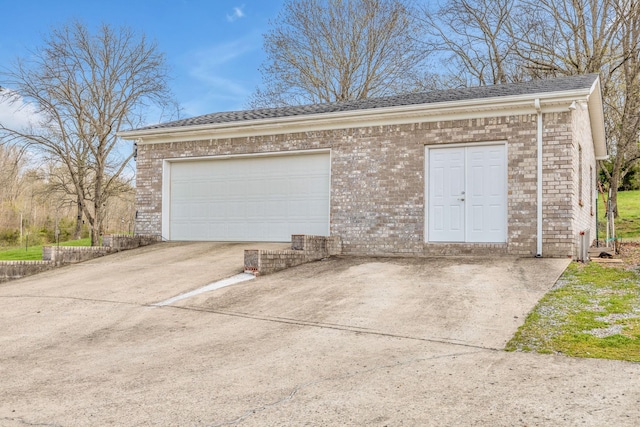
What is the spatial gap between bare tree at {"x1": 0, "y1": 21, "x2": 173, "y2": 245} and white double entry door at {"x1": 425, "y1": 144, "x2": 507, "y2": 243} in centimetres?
1627

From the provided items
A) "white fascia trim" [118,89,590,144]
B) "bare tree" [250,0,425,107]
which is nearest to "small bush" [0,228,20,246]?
"bare tree" [250,0,425,107]

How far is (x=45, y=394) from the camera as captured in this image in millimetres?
4152

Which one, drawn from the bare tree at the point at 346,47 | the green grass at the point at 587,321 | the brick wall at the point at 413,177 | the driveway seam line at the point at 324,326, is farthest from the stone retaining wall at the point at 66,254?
the bare tree at the point at 346,47

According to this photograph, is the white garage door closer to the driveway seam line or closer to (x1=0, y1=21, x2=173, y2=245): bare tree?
the driveway seam line

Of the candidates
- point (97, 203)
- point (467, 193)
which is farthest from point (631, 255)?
point (97, 203)

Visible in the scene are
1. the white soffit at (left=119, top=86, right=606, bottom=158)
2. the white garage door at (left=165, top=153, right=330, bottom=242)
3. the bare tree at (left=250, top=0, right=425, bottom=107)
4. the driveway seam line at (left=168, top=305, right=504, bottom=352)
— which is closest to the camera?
the driveway seam line at (left=168, top=305, right=504, bottom=352)

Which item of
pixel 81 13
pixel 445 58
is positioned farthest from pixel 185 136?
pixel 445 58

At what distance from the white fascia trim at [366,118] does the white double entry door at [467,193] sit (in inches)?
28.5

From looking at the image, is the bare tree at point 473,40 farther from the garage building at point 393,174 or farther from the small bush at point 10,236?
the small bush at point 10,236

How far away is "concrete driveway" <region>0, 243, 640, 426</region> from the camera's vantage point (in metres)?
3.57

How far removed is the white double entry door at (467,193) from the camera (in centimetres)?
1019

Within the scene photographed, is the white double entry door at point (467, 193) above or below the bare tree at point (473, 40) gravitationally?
below

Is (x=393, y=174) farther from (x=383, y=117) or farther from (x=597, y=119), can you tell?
(x=597, y=119)

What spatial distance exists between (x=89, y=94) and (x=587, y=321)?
21674 millimetres
